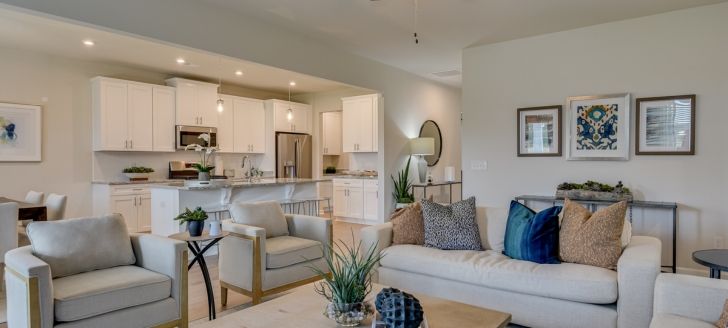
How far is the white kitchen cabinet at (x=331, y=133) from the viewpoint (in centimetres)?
885

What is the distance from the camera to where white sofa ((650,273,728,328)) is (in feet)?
5.90

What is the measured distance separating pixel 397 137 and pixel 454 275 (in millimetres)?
4157

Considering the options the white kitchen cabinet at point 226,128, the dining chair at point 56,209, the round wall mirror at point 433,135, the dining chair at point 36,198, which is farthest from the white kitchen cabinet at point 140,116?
the round wall mirror at point 433,135

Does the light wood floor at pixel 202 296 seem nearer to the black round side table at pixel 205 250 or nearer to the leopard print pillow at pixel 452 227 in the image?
the black round side table at pixel 205 250

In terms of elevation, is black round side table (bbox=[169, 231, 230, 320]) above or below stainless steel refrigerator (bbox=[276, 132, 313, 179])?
below

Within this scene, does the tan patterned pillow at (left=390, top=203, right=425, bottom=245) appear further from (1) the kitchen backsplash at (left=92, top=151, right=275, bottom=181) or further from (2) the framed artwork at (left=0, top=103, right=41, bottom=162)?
(2) the framed artwork at (left=0, top=103, right=41, bottom=162)

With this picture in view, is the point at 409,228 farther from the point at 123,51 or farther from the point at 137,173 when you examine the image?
the point at 137,173

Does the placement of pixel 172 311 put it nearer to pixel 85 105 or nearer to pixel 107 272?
pixel 107 272

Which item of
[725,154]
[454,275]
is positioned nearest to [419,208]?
[454,275]

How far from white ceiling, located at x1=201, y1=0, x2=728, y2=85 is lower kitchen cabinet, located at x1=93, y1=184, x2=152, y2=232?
345 centimetres

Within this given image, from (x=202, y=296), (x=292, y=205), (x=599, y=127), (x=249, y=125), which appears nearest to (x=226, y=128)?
(x=249, y=125)

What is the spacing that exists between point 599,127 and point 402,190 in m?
3.02

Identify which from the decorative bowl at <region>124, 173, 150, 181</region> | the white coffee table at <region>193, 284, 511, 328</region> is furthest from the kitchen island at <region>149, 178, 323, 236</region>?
the white coffee table at <region>193, 284, 511, 328</region>

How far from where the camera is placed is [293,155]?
830 cm
